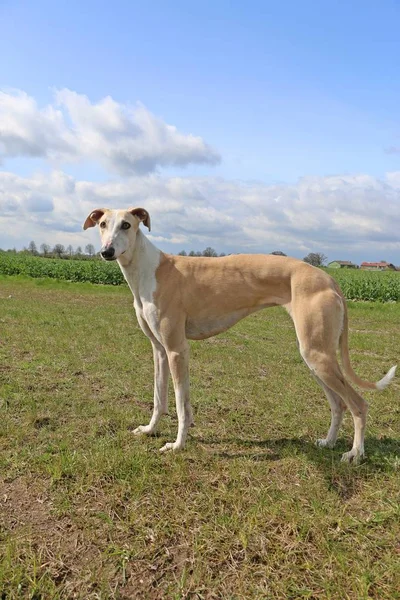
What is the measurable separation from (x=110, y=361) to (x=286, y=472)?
465cm

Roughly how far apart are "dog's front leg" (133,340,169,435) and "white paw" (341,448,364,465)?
196cm

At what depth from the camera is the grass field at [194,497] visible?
249cm

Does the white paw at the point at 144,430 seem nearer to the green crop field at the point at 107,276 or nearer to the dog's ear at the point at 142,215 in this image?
the dog's ear at the point at 142,215

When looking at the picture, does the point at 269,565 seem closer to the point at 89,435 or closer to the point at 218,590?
the point at 218,590

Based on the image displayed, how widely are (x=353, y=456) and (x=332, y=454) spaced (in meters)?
0.23

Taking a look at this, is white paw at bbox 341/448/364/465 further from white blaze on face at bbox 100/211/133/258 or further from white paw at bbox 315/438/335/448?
white blaze on face at bbox 100/211/133/258

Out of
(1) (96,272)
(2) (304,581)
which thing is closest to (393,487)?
(2) (304,581)

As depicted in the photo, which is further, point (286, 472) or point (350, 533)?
point (286, 472)

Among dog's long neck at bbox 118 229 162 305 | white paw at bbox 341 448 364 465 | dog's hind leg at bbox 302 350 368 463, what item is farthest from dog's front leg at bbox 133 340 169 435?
white paw at bbox 341 448 364 465

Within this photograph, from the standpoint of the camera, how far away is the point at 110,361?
768cm

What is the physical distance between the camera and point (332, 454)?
420cm

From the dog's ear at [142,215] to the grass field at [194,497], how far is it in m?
2.34

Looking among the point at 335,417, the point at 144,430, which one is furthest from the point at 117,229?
the point at 335,417

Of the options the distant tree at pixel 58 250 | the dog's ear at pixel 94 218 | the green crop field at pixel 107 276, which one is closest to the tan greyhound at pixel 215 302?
the dog's ear at pixel 94 218
